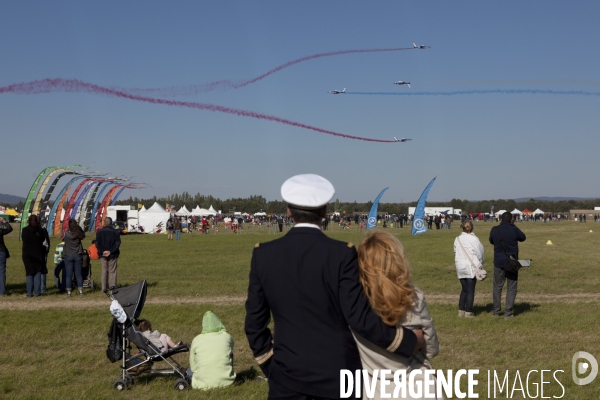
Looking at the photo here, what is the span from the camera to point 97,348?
32.3 feet

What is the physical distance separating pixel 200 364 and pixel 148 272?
14.8 meters

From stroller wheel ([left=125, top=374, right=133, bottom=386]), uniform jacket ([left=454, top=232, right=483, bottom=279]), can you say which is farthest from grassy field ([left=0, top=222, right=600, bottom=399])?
uniform jacket ([left=454, top=232, right=483, bottom=279])

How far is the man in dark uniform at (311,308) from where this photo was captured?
10.9 ft

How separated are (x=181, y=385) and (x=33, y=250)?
9594 millimetres

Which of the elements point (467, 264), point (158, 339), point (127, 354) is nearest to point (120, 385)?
point (127, 354)

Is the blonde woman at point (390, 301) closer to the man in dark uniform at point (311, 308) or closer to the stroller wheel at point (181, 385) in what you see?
the man in dark uniform at point (311, 308)

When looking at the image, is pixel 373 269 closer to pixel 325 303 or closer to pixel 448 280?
pixel 325 303

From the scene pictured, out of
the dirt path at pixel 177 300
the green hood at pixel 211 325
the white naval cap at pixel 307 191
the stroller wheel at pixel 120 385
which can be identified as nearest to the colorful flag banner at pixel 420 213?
the dirt path at pixel 177 300

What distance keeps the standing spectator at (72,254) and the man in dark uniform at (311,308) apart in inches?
523

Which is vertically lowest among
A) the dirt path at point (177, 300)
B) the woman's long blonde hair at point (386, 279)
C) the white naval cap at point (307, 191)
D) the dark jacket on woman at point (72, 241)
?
the dirt path at point (177, 300)

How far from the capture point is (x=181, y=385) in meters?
7.43

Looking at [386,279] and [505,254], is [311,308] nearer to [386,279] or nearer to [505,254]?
[386,279]

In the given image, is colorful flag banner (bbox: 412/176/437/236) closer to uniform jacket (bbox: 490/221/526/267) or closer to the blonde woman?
uniform jacket (bbox: 490/221/526/267)

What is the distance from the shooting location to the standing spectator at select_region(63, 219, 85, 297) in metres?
15.9
